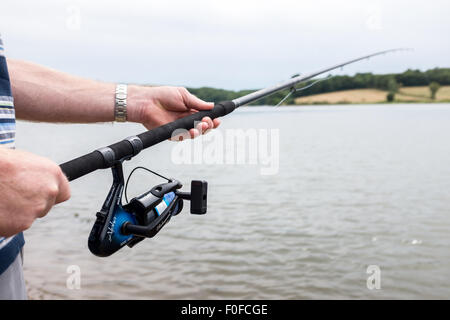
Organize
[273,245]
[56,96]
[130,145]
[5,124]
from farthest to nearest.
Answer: [273,245]
[56,96]
[130,145]
[5,124]

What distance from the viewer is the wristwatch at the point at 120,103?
6.73ft

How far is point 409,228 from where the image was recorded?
8.55 meters

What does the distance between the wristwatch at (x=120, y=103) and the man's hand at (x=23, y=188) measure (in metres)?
1.08

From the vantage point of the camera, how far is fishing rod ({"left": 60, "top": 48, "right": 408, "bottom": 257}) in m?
1.43

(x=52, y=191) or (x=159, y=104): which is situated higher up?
(x=159, y=104)

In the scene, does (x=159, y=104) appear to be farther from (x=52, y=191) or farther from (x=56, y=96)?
(x=52, y=191)

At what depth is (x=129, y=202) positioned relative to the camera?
63.8 inches

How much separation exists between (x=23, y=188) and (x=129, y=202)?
669 mm

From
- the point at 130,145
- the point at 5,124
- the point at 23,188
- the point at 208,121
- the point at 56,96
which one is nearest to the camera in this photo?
the point at 23,188

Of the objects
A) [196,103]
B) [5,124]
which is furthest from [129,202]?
[196,103]

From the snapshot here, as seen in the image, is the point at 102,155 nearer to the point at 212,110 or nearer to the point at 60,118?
the point at 60,118
